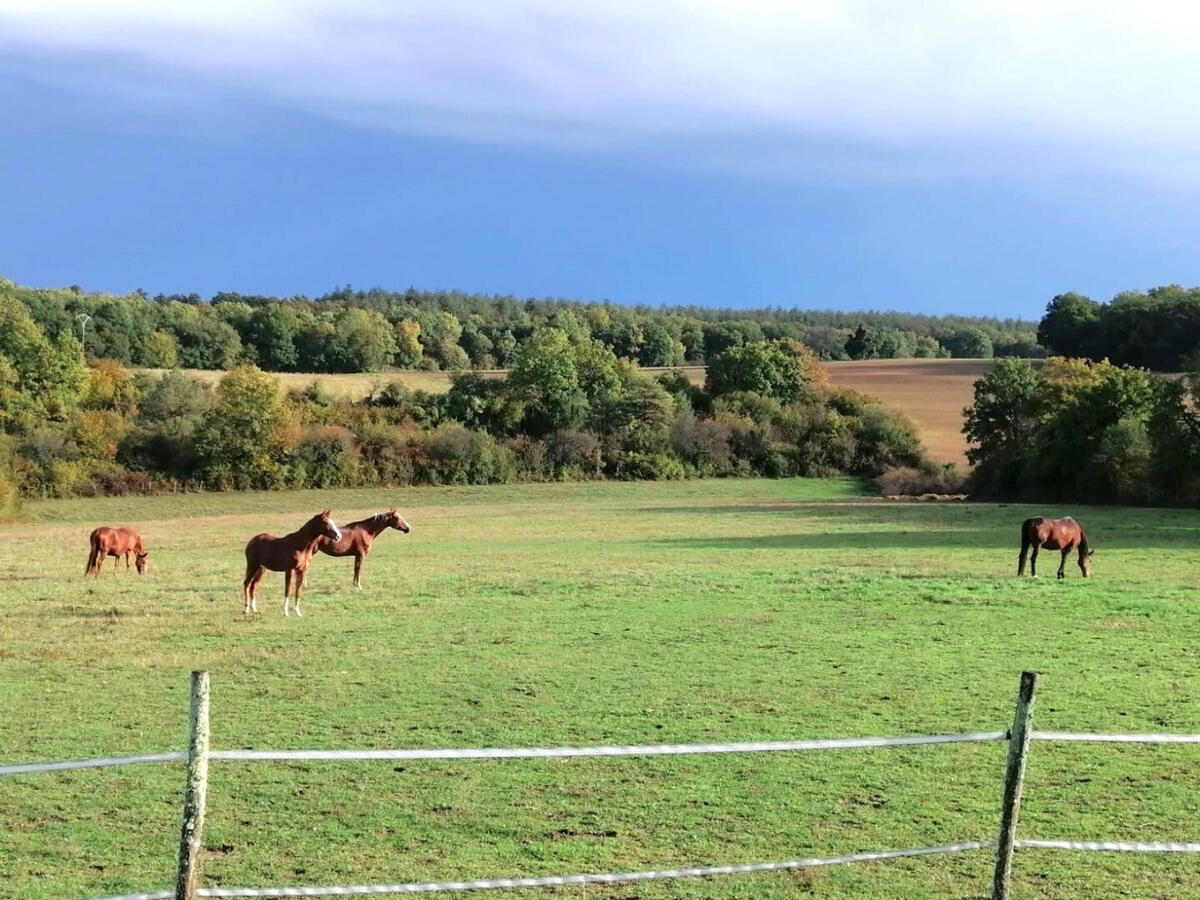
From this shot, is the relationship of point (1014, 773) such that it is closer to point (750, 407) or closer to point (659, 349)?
point (750, 407)

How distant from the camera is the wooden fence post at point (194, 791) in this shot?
5.16 meters

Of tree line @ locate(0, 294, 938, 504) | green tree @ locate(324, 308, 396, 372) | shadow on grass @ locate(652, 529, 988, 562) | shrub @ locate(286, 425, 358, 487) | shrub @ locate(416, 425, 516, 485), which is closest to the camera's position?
shadow on grass @ locate(652, 529, 988, 562)

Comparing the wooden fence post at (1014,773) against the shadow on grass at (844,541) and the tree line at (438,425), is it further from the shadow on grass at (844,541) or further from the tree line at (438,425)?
the tree line at (438,425)

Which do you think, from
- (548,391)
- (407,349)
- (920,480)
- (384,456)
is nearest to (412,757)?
(920,480)

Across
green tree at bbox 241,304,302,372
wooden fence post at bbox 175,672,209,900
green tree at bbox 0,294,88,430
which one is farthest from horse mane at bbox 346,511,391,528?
green tree at bbox 241,304,302,372

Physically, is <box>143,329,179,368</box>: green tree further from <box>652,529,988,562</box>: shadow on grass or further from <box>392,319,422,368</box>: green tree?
<box>652,529,988,562</box>: shadow on grass

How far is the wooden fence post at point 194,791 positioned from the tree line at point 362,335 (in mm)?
81313

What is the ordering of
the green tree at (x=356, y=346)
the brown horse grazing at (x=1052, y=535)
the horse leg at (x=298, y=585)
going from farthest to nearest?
1. the green tree at (x=356, y=346)
2. the brown horse grazing at (x=1052, y=535)
3. the horse leg at (x=298, y=585)

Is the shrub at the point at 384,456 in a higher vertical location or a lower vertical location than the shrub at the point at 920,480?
lower

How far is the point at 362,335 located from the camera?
110625 mm

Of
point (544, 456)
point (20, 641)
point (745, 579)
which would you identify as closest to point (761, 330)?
point (544, 456)

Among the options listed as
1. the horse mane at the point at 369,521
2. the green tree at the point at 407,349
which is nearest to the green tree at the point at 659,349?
the green tree at the point at 407,349

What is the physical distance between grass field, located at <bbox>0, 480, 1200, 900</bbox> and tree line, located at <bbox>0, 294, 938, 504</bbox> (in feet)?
160

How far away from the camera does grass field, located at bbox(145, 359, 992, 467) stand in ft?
284
